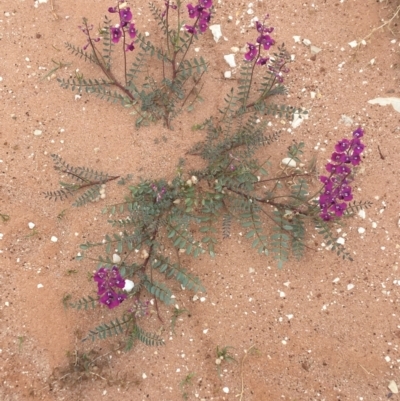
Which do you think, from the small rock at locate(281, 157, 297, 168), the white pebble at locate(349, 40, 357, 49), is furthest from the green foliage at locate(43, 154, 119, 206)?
the white pebble at locate(349, 40, 357, 49)

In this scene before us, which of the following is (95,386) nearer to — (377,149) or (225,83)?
(225,83)

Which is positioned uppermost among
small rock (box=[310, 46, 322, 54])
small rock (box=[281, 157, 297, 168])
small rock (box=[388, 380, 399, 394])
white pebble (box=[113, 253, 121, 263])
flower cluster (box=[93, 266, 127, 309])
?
small rock (box=[310, 46, 322, 54])

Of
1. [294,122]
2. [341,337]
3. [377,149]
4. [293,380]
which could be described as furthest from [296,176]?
[293,380]

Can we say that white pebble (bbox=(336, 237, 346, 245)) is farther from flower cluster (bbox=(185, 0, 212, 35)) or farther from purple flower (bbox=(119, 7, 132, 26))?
purple flower (bbox=(119, 7, 132, 26))

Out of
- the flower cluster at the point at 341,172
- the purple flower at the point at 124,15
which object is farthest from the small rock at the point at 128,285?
the purple flower at the point at 124,15

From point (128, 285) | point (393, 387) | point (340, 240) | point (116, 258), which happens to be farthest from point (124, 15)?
point (393, 387)

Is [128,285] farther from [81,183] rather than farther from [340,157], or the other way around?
[340,157]

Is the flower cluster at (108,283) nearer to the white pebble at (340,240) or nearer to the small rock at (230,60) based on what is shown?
the white pebble at (340,240)
